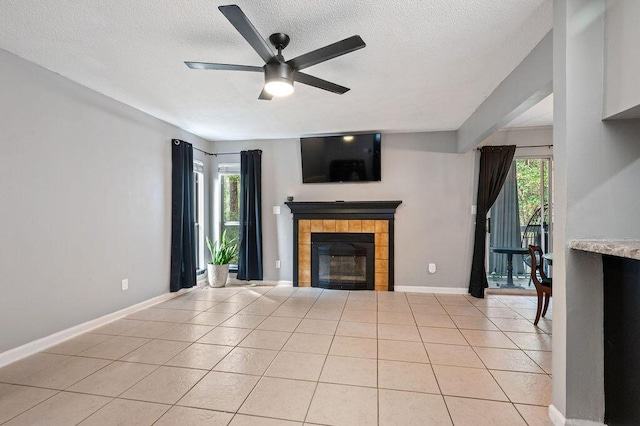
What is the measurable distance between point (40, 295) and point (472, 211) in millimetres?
5200

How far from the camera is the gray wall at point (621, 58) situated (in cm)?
133

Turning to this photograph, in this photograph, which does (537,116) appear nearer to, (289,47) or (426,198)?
(426,198)

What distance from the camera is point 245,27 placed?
164cm

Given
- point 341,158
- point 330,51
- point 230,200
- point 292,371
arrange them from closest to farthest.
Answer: point 330,51 < point 292,371 < point 341,158 < point 230,200

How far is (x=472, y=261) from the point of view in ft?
14.4

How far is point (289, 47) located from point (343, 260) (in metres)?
3.32

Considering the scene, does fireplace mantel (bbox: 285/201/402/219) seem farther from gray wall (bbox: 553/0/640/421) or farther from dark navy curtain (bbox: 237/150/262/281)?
gray wall (bbox: 553/0/640/421)

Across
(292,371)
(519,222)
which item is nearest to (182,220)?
(292,371)

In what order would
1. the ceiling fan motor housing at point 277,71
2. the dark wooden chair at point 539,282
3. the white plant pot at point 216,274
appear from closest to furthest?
the ceiling fan motor housing at point 277,71
the dark wooden chair at point 539,282
the white plant pot at point 216,274

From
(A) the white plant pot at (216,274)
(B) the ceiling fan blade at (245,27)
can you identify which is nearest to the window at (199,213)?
(A) the white plant pot at (216,274)

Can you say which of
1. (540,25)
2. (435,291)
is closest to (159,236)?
(435,291)

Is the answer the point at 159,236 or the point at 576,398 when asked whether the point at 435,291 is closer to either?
the point at 576,398

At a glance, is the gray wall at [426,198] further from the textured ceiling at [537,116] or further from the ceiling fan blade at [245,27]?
the ceiling fan blade at [245,27]

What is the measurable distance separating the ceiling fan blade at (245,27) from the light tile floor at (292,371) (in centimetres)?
225
